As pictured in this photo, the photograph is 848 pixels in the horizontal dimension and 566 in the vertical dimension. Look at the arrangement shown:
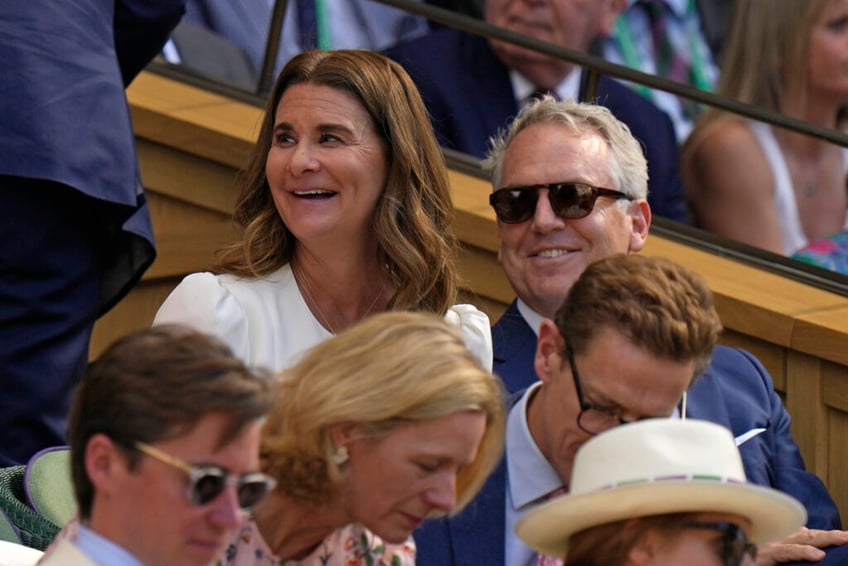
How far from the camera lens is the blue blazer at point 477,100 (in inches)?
188

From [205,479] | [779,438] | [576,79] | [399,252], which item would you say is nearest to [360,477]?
[205,479]

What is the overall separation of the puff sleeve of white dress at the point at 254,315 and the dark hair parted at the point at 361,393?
1.99 ft

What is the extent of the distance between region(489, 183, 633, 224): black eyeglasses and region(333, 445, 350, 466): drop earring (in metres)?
1.25

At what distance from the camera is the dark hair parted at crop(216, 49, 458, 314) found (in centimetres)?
348

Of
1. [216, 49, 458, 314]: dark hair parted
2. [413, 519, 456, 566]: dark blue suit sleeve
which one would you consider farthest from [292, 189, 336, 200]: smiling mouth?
[413, 519, 456, 566]: dark blue suit sleeve

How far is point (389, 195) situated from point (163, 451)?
144 centimetres

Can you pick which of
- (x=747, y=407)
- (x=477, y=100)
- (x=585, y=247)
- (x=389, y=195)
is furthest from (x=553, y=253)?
(x=477, y=100)

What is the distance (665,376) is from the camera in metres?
3.04

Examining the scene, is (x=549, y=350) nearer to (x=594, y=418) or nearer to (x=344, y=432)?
(x=594, y=418)

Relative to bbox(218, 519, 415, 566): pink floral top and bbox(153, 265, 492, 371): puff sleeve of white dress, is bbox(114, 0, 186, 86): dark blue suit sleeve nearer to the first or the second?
bbox(153, 265, 492, 371): puff sleeve of white dress

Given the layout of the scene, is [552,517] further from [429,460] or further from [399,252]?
[399,252]

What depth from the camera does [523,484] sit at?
10.3 ft

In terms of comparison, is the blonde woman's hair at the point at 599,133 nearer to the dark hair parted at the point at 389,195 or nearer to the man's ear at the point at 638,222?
the man's ear at the point at 638,222

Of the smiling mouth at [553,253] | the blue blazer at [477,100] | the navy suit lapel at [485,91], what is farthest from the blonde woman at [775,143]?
the smiling mouth at [553,253]
